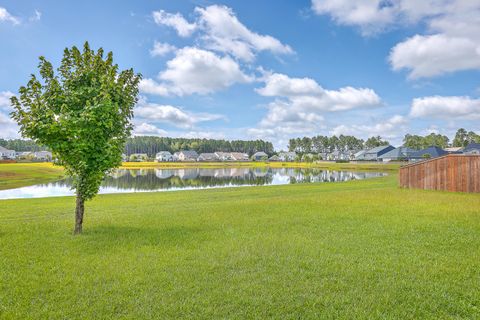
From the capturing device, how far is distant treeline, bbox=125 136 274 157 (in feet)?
507

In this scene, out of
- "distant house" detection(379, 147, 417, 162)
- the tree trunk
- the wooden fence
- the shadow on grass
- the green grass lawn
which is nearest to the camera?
the green grass lawn

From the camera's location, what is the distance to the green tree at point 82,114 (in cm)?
796

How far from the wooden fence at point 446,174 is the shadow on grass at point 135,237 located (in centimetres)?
1709

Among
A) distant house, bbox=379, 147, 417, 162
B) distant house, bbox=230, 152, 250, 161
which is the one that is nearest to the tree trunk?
distant house, bbox=379, 147, 417, 162

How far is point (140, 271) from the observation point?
5.64 m

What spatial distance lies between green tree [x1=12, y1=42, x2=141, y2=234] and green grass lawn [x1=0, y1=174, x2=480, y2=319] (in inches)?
74.9

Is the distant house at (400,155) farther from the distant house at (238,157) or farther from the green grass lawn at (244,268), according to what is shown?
the green grass lawn at (244,268)

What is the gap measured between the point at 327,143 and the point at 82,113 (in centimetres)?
16542

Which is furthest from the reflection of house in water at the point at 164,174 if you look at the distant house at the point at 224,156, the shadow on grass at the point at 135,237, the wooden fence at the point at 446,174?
the distant house at the point at 224,156

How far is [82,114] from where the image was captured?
7848mm

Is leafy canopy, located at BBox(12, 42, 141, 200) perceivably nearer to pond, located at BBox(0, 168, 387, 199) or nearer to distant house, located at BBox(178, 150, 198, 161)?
pond, located at BBox(0, 168, 387, 199)

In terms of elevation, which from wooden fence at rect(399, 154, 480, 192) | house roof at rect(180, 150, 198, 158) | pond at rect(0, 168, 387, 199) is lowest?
pond at rect(0, 168, 387, 199)

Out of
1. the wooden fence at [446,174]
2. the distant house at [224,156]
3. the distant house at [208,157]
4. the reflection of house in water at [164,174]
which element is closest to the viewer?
the wooden fence at [446,174]

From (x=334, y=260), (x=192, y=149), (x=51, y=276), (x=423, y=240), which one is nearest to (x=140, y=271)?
(x=51, y=276)
